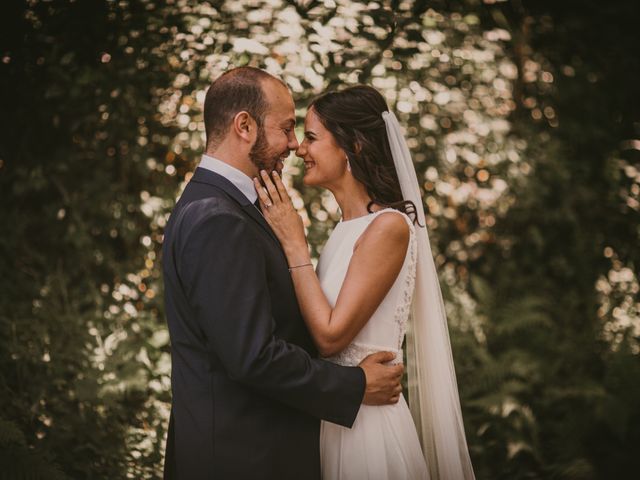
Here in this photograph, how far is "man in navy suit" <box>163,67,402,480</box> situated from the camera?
1.90 m

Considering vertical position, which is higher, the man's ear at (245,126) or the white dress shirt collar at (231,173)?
the man's ear at (245,126)

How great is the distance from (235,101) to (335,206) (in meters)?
1.97

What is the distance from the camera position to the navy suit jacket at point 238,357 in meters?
1.89

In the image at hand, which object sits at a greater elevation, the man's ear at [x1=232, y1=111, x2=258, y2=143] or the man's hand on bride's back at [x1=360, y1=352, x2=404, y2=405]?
the man's ear at [x1=232, y1=111, x2=258, y2=143]

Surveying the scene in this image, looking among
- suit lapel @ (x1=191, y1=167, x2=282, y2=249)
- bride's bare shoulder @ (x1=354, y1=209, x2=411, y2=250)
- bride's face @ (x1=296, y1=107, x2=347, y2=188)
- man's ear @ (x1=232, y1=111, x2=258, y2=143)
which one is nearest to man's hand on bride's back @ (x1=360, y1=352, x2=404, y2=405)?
bride's bare shoulder @ (x1=354, y1=209, x2=411, y2=250)

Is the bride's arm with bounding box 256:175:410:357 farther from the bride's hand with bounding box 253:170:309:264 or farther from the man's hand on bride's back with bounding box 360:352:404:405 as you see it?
the man's hand on bride's back with bounding box 360:352:404:405

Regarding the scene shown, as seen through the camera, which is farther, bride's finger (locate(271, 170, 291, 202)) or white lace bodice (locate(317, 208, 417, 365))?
white lace bodice (locate(317, 208, 417, 365))

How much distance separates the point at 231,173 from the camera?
223 cm

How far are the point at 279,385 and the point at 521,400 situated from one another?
348cm

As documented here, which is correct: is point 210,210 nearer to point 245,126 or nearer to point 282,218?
point 282,218

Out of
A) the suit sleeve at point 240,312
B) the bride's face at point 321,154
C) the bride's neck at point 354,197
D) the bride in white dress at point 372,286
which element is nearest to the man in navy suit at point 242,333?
the suit sleeve at point 240,312

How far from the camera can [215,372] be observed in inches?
80.6

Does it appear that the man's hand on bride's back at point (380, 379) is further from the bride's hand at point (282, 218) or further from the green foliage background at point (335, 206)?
the green foliage background at point (335, 206)

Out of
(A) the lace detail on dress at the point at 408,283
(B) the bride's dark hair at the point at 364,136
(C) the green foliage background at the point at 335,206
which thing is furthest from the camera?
(C) the green foliage background at the point at 335,206
